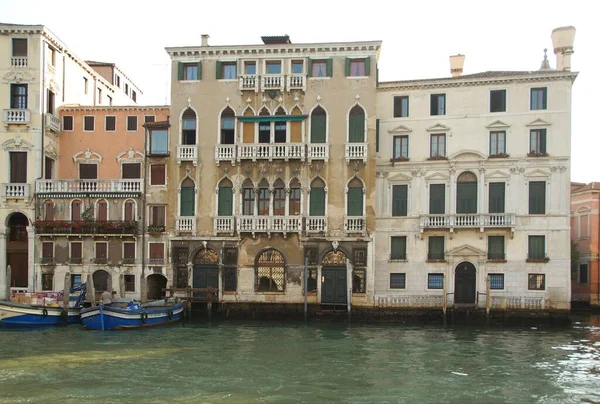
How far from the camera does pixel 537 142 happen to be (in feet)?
90.4

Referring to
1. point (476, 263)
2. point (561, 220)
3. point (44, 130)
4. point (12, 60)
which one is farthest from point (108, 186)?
point (561, 220)

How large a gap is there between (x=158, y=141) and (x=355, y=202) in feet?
29.8

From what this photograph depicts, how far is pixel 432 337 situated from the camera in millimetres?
22719

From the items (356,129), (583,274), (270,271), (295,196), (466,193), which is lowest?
(583,274)

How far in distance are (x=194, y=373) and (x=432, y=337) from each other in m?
9.52

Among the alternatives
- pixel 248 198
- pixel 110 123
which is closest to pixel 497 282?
pixel 248 198

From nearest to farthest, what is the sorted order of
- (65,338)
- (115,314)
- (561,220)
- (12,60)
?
1. (65,338)
2. (115,314)
3. (561,220)
4. (12,60)

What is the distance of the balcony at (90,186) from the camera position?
2889cm

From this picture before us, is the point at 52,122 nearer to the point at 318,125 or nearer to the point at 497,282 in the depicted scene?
the point at 318,125

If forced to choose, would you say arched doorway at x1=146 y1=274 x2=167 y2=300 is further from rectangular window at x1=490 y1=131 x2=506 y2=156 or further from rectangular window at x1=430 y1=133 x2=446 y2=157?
rectangular window at x1=490 y1=131 x2=506 y2=156

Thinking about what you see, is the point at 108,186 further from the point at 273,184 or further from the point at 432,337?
the point at 432,337

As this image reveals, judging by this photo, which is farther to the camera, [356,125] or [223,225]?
[223,225]

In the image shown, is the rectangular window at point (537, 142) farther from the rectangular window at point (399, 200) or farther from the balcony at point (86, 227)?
the balcony at point (86, 227)

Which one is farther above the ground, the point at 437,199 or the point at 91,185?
the point at 91,185
